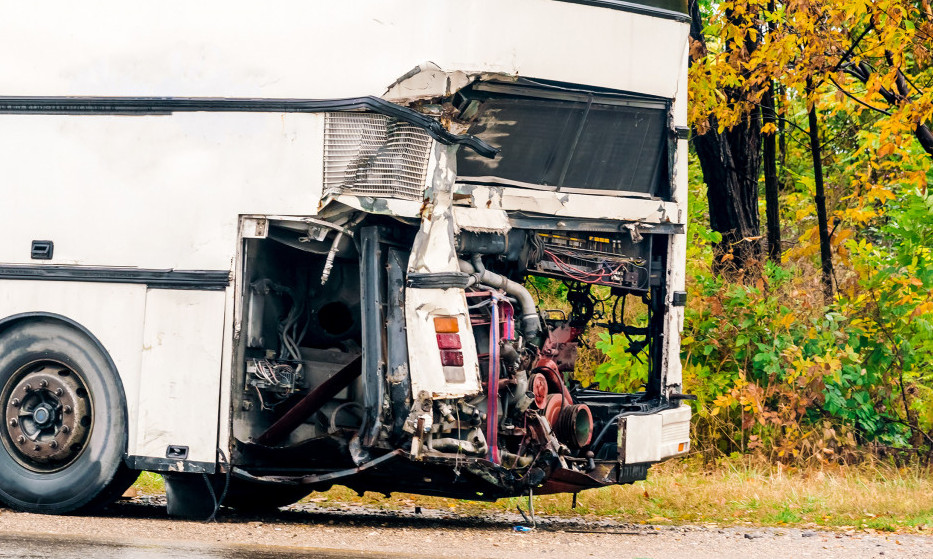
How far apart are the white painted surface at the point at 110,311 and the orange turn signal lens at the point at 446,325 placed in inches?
70.2

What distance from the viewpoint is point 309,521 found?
26.5 ft

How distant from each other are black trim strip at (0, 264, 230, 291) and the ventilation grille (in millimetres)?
860

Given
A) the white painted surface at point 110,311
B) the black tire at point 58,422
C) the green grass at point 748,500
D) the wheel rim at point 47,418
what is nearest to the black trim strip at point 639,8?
the white painted surface at point 110,311

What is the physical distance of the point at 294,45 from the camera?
7168 millimetres

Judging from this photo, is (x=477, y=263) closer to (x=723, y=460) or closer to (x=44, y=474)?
(x=44, y=474)

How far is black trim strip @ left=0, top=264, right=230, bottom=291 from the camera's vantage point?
7.21m

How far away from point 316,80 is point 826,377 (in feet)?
21.0

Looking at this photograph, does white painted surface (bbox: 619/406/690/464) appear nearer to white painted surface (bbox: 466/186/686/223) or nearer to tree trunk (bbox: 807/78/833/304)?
white painted surface (bbox: 466/186/686/223)

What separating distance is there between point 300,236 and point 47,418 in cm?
195

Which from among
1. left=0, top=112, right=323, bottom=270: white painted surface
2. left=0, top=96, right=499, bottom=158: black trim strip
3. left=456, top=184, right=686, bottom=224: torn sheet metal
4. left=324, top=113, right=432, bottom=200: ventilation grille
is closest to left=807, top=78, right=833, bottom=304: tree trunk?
left=456, top=184, right=686, bottom=224: torn sheet metal

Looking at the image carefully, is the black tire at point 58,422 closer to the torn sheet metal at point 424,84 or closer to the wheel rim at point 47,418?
the wheel rim at point 47,418

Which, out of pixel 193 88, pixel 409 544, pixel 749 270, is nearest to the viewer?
pixel 409 544

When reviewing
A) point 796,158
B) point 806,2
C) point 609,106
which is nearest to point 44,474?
point 609,106

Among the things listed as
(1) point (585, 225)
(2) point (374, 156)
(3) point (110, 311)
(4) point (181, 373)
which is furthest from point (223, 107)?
(1) point (585, 225)
